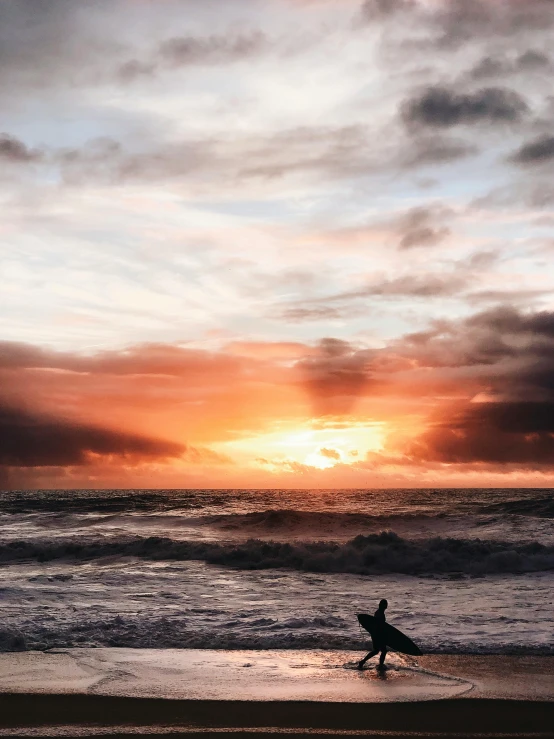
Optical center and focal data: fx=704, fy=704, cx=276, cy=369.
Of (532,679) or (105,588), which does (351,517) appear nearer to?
(105,588)

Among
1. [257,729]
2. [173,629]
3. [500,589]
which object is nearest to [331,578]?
[500,589]

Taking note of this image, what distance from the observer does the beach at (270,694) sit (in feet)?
34.0

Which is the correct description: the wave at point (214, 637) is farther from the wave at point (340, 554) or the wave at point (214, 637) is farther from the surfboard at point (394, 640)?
the wave at point (340, 554)

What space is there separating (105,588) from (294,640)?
10065 mm

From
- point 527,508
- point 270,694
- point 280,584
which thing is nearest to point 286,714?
point 270,694

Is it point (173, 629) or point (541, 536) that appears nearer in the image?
point (173, 629)

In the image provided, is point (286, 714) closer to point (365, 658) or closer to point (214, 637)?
point (365, 658)

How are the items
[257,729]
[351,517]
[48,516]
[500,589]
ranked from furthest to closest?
[48,516] → [351,517] → [500,589] → [257,729]

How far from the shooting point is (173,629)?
1738cm

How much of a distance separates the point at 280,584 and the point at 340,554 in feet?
22.0

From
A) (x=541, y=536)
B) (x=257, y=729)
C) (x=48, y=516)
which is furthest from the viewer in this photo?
(x=48, y=516)

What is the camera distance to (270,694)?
11859mm

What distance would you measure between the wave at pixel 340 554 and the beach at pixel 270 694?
15676 millimetres

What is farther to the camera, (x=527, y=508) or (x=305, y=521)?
(x=527, y=508)
